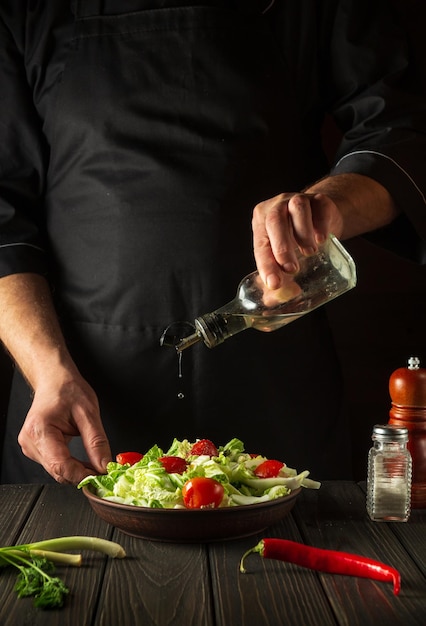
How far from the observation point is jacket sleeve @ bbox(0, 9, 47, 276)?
2.04m

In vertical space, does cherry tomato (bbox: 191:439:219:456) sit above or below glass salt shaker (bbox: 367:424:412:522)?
below

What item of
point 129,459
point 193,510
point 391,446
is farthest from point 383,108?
point 193,510

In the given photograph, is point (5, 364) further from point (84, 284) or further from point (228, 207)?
point (228, 207)

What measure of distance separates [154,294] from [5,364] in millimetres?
965

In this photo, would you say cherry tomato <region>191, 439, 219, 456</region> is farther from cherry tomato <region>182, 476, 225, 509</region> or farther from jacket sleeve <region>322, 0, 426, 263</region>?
jacket sleeve <region>322, 0, 426, 263</region>

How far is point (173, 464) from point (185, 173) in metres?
0.76

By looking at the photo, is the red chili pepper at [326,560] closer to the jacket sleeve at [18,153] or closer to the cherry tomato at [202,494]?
the cherry tomato at [202,494]

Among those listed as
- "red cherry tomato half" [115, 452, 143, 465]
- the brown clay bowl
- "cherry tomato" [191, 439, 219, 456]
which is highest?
the brown clay bowl

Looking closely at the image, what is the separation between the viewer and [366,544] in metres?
1.30

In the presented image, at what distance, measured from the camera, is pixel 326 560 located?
1182 mm

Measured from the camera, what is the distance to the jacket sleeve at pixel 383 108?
6.06 feet

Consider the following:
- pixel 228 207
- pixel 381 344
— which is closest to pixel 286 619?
pixel 228 207

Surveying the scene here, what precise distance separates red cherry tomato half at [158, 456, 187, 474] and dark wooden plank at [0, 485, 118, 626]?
5.2 inches

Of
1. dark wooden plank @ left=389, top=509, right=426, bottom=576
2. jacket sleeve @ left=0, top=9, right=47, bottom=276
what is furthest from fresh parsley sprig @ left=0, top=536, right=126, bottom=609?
jacket sleeve @ left=0, top=9, right=47, bottom=276
